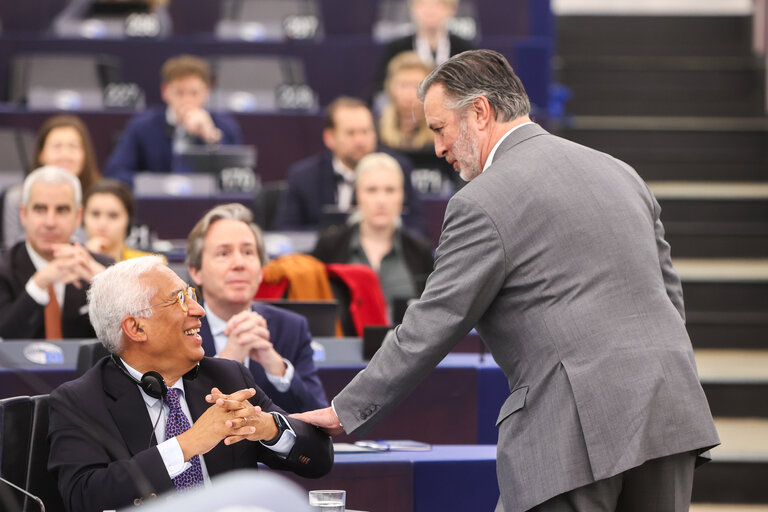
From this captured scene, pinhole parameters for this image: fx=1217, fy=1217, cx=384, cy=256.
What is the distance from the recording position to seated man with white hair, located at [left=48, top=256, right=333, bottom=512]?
2371 mm

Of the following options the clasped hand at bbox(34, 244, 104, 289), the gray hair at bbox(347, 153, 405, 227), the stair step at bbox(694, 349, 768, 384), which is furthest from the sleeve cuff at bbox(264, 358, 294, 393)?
the stair step at bbox(694, 349, 768, 384)

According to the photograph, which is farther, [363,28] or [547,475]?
[363,28]

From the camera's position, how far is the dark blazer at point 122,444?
234cm

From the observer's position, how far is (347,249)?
4863 mm

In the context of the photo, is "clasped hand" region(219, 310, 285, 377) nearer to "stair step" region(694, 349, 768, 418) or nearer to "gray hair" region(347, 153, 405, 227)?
"gray hair" region(347, 153, 405, 227)

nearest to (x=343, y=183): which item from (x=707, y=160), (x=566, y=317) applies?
(x=707, y=160)

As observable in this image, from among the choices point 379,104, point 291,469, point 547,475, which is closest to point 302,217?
point 379,104

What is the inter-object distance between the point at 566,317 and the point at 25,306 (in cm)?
218

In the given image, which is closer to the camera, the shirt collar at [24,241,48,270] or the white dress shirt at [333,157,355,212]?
the shirt collar at [24,241,48,270]

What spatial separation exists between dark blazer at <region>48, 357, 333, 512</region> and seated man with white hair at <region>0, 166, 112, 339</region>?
4.32ft

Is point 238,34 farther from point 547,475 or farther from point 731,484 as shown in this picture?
point 547,475

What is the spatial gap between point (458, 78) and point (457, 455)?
1.02 m

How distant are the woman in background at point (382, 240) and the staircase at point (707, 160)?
1324mm

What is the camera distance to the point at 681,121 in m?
7.42
